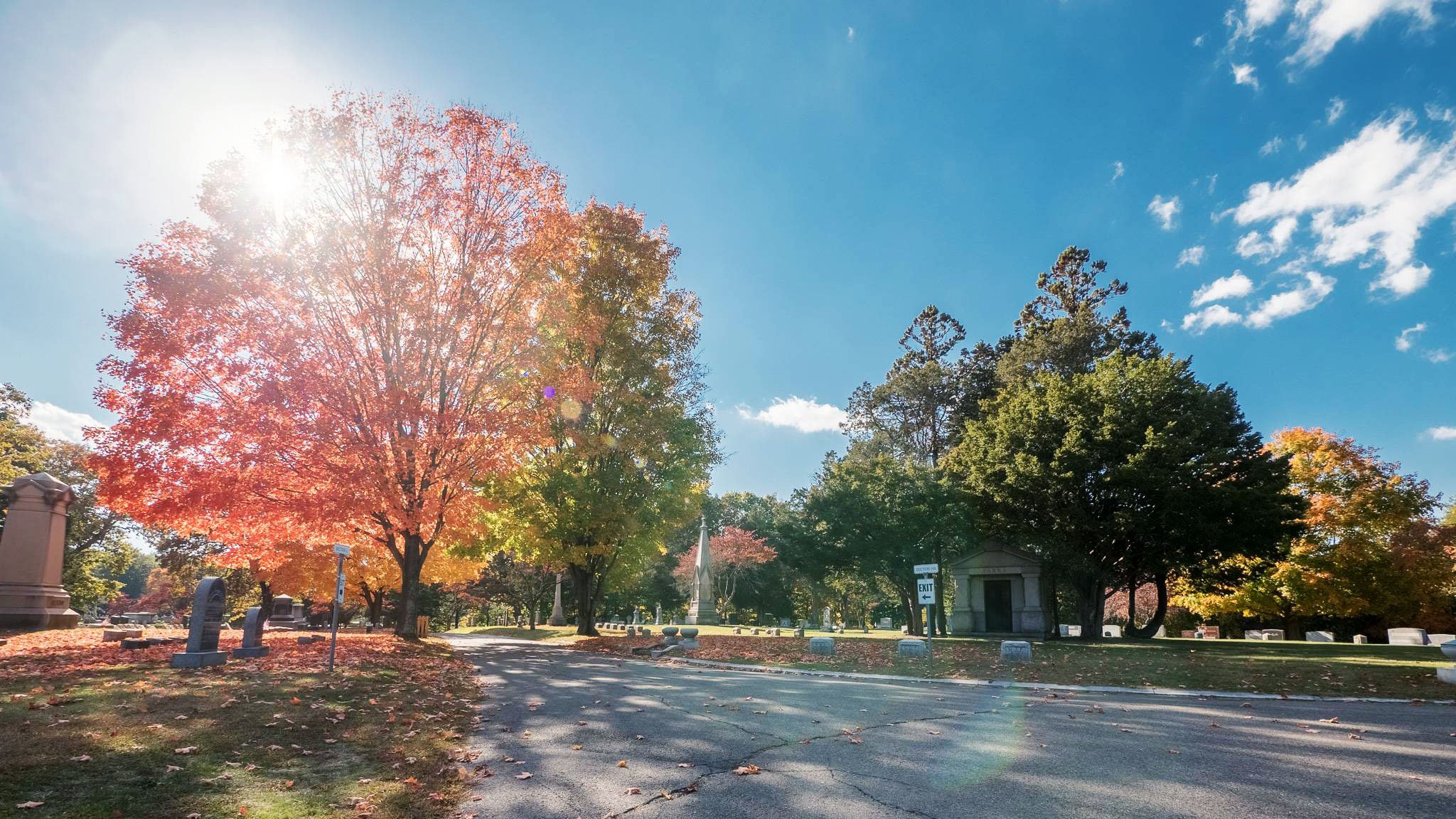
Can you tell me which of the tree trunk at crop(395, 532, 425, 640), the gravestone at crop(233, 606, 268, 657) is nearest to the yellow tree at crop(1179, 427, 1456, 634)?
the tree trunk at crop(395, 532, 425, 640)

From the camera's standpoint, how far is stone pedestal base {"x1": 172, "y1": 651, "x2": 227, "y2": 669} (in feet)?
39.4

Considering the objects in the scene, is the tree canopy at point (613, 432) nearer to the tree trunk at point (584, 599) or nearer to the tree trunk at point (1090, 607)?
the tree trunk at point (584, 599)

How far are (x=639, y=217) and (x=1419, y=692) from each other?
24842 mm

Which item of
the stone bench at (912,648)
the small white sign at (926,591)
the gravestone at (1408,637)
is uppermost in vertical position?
the small white sign at (926,591)

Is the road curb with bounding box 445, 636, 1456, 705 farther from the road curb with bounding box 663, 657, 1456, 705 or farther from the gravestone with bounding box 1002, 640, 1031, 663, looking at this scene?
the gravestone with bounding box 1002, 640, 1031, 663

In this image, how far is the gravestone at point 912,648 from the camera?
19828 millimetres

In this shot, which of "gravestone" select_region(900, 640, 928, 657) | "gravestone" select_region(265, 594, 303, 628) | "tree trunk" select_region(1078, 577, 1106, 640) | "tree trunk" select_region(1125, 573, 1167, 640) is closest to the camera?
"gravestone" select_region(900, 640, 928, 657)

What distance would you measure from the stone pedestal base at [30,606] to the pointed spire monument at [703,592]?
2769 centimetres

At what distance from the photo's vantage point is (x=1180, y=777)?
20.4 feet

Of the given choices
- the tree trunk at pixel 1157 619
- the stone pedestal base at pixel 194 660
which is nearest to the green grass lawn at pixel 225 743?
the stone pedestal base at pixel 194 660

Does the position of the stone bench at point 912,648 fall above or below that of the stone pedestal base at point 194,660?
below

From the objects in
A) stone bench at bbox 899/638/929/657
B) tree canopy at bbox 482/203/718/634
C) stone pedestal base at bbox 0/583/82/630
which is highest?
tree canopy at bbox 482/203/718/634

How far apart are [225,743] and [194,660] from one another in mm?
7208

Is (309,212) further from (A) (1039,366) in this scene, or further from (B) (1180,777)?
(A) (1039,366)
